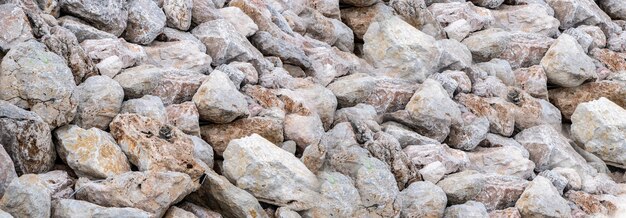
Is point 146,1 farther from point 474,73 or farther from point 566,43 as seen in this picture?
point 566,43

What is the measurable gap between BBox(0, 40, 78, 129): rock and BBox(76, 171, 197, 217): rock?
1074 mm

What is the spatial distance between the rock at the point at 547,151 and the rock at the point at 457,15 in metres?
3.30

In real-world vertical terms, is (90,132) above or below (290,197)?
above

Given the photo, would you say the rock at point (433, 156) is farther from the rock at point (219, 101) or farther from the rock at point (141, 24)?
the rock at point (141, 24)

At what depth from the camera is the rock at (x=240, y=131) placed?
13922 mm

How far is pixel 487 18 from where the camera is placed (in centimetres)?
2108

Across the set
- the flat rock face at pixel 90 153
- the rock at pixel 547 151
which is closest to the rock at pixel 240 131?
the flat rock face at pixel 90 153

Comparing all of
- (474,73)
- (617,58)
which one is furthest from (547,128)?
(617,58)

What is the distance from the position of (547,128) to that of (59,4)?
10001 millimetres

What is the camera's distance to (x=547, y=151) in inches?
712

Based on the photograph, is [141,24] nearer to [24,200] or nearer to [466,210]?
[24,200]

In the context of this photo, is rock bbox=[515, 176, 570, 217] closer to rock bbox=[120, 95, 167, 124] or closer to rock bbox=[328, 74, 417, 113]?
rock bbox=[328, 74, 417, 113]

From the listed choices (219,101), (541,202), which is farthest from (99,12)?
(541,202)

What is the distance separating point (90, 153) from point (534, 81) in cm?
1146
